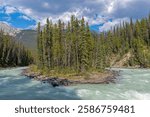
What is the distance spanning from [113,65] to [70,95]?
117 m

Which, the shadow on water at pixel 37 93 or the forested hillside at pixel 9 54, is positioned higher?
the forested hillside at pixel 9 54

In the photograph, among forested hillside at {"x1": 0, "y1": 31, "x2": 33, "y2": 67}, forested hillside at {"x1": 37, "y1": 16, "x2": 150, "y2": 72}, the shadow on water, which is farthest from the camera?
forested hillside at {"x1": 0, "y1": 31, "x2": 33, "y2": 67}

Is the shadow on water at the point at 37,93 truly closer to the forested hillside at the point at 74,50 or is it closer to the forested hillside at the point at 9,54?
the forested hillside at the point at 74,50

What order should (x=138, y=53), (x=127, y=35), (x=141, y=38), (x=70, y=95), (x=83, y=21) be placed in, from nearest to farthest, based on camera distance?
(x=70, y=95) < (x=83, y=21) < (x=138, y=53) < (x=141, y=38) < (x=127, y=35)

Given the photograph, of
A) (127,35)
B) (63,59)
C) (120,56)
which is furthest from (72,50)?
(127,35)

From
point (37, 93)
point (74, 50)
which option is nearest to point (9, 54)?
point (74, 50)

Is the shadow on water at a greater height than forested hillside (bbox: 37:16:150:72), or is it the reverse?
forested hillside (bbox: 37:16:150:72)

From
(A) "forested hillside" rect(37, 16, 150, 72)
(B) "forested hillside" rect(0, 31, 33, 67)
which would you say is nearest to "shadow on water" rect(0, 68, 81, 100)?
(A) "forested hillside" rect(37, 16, 150, 72)

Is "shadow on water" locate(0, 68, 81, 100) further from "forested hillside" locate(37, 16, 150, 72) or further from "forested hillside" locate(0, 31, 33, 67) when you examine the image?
"forested hillside" locate(0, 31, 33, 67)

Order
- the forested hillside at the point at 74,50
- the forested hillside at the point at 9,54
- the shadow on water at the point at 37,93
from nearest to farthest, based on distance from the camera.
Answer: the shadow on water at the point at 37,93, the forested hillside at the point at 74,50, the forested hillside at the point at 9,54

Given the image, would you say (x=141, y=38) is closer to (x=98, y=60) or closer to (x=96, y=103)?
(x=98, y=60)

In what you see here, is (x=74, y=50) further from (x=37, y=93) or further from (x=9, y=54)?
(x=9, y=54)

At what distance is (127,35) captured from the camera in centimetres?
17088

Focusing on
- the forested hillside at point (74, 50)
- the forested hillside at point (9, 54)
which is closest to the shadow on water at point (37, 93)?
the forested hillside at point (74, 50)
